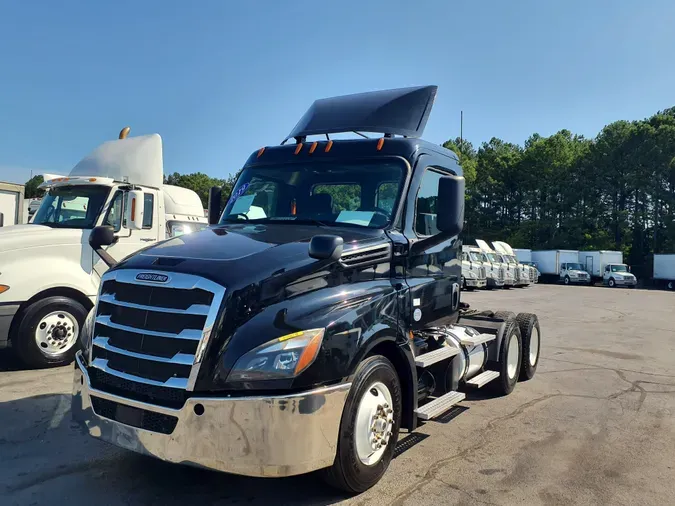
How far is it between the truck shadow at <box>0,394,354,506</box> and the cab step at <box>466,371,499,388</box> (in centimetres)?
244

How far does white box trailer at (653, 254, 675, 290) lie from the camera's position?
143 ft

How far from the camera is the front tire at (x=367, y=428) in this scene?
11.8 feet

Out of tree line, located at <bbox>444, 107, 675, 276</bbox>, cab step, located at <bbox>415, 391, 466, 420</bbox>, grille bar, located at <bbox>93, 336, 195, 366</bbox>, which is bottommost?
cab step, located at <bbox>415, 391, 466, 420</bbox>

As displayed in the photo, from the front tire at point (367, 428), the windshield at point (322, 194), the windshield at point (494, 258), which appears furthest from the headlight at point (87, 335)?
the windshield at point (494, 258)

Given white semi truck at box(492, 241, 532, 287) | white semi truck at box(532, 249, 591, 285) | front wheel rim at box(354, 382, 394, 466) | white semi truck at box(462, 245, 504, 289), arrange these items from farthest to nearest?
1. white semi truck at box(532, 249, 591, 285)
2. white semi truck at box(492, 241, 532, 287)
3. white semi truck at box(462, 245, 504, 289)
4. front wheel rim at box(354, 382, 394, 466)

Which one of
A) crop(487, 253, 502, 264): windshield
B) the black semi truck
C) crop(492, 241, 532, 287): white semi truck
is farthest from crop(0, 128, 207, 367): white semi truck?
crop(492, 241, 532, 287): white semi truck

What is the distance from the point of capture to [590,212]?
59.9m

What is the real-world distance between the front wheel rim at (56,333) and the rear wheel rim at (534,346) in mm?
6287

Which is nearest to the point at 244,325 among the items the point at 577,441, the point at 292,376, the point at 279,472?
the point at 292,376

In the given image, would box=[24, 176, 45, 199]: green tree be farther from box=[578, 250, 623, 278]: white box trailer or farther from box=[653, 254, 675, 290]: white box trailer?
box=[653, 254, 675, 290]: white box trailer

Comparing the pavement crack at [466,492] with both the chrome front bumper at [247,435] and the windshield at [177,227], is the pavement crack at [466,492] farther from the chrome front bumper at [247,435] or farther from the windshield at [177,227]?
the windshield at [177,227]

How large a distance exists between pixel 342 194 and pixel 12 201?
15364 millimetres

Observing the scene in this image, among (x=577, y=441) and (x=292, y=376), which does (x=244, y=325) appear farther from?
(x=577, y=441)

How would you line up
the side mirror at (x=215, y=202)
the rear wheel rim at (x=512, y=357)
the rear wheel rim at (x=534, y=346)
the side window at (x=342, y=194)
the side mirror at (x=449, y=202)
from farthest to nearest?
1. the rear wheel rim at (x=534, y=346)
2. the rear wheel rim at (x=512, y=357)
3. the side mirror at (x=215, y=202)
4. the side window at (x=342, y=194)
5. the side mirror at (x=449, y=202)
